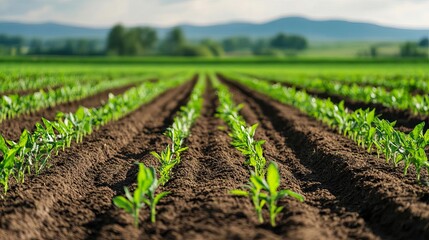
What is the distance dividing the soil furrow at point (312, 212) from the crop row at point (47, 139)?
2.90 meters

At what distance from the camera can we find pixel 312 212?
460 cm

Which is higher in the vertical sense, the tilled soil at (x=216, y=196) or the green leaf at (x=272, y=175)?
the green leaf at (x=272, y=175)

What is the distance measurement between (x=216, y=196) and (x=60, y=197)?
1.66m

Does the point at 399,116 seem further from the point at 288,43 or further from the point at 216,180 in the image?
the point at 288,43

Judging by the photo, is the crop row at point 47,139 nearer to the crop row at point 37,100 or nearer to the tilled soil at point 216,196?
the tilled soil at point 216,196

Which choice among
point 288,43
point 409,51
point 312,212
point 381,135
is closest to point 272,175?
point 312,212

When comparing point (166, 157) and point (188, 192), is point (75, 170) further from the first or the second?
point (188, 192)

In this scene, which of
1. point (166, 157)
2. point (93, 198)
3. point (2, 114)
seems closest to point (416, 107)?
point (166, 157)

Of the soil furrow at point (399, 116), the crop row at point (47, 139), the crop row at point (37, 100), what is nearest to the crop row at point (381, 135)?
the soil furrow at point (399, 116)

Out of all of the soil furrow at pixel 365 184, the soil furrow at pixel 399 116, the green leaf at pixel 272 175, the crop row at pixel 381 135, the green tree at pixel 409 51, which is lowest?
the green tree at pixel 409 51

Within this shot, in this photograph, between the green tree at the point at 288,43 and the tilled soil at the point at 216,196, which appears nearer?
the tilled soil at the point at 216,196

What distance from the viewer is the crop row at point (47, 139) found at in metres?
5.41

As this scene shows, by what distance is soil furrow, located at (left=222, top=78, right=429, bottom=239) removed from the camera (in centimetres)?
427

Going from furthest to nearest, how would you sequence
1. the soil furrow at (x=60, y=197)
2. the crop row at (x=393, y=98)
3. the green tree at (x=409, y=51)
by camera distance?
the green tree at (x=409, y=51) → the crop row at (x=393, y=98) → the soil furrow at (x=60, y=197)
